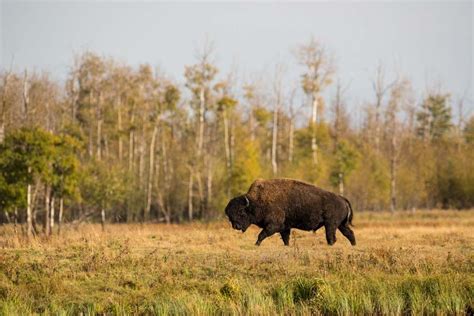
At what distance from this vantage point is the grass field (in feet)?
45.5

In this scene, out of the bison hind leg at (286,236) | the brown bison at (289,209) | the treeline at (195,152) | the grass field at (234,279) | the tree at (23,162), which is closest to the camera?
the grass field at (234,279)

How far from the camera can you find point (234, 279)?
14891 mm

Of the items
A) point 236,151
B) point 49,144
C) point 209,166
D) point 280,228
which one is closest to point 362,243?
point 280,228

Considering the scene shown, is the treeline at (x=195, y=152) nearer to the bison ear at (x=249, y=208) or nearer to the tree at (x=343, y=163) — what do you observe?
the tree at (x=343, y=163)

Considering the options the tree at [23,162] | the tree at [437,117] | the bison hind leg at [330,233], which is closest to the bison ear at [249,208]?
the bison hind leg at [330,233]

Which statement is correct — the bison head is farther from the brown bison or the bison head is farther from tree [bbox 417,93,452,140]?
tree [bbox 417,93,452,140]

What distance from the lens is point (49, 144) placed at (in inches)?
1228

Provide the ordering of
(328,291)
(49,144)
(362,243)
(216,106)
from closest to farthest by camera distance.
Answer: (328,291)
(362,243)
(49,144)
(216,106)

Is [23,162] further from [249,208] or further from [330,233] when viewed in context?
[330,233]

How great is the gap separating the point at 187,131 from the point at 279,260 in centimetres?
5002

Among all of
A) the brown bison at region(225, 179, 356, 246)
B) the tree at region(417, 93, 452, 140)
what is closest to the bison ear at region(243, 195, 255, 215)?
the brown bison at region(225, 179, 356, 246)

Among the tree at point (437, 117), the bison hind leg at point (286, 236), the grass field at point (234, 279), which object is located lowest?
the grass field at point (234, 279)

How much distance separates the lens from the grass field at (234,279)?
13867 millimetres

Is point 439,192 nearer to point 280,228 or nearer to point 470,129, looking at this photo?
point 470,129
